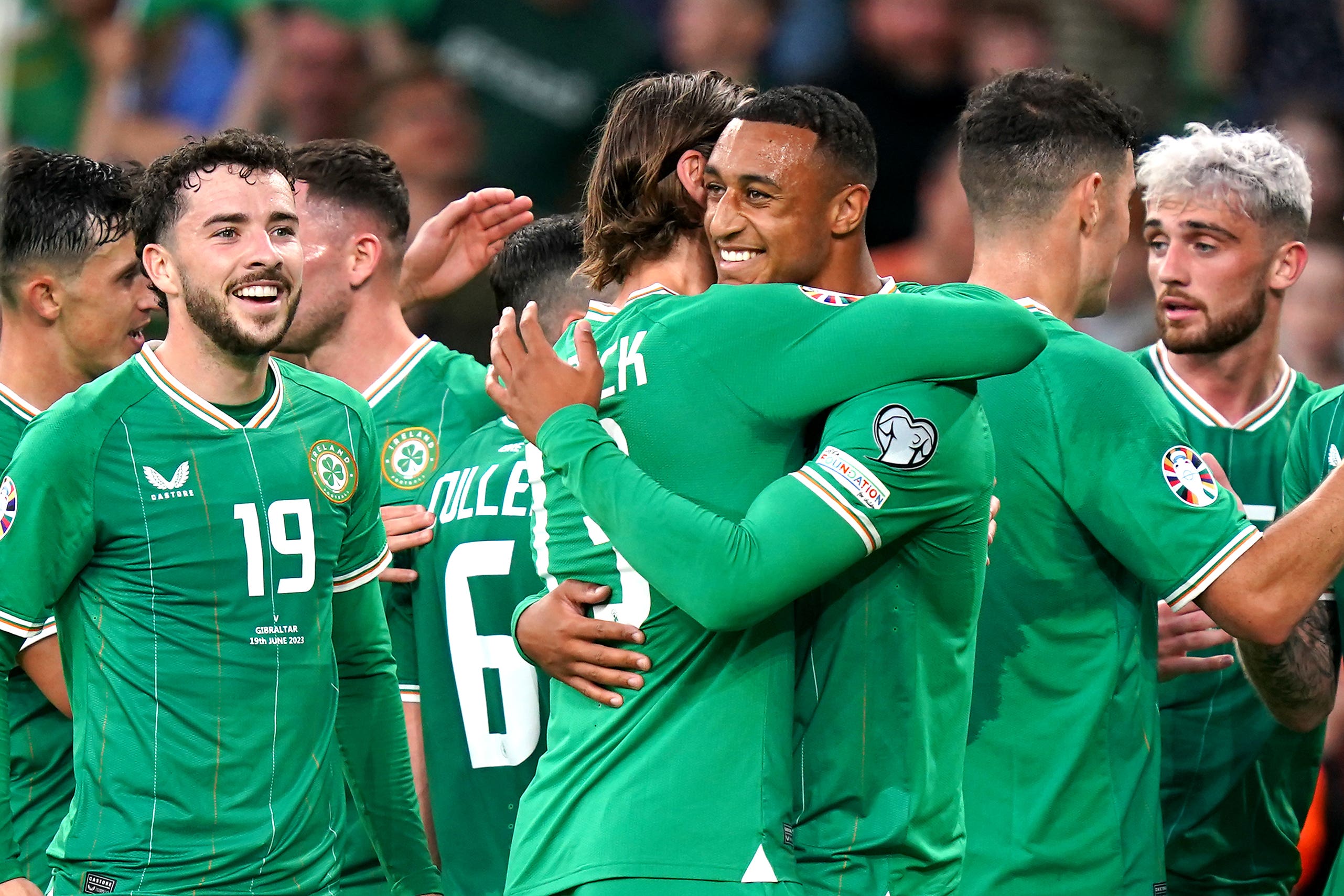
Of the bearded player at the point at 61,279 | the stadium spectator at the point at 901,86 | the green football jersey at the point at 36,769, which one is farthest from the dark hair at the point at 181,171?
the stadium spectator at the point at 901,86

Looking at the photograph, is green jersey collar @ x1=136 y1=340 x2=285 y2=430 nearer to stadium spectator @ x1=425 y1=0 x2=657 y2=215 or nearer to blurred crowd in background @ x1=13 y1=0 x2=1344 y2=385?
blurred crowd in background @ x1=13 y1=0 x2=1344 y2=385

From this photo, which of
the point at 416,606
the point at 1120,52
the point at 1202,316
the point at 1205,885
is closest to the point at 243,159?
the point at 416,606

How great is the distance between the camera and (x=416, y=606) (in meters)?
4.42

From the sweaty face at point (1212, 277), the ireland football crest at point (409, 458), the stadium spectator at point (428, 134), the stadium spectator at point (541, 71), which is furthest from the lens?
the stadium spectator at point (428, 134)

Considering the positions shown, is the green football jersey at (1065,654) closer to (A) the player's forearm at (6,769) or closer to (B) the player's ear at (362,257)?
(A) the player's forearm at (6,769)

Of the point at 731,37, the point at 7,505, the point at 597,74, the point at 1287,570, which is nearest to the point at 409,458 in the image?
the point at 7,505

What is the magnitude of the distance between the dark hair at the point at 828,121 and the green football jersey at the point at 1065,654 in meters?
0.61

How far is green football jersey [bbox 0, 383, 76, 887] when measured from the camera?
382cm

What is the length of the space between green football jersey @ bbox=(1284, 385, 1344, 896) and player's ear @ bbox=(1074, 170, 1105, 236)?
975 mm

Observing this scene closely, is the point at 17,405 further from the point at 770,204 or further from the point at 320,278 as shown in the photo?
the point at 770,204

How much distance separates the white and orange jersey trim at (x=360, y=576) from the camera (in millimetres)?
3660

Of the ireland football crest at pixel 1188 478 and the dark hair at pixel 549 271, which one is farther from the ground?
the dark hair at pixel 549 271

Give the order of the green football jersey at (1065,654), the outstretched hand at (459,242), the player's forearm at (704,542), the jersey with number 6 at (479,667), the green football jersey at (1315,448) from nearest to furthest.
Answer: the player's forearm at (704,542) < the green football jersey at (1065,654) < the green football jersey at (1315,448) < the jersey with number 6 at (479,667) < the outstretched hand at (459,242)

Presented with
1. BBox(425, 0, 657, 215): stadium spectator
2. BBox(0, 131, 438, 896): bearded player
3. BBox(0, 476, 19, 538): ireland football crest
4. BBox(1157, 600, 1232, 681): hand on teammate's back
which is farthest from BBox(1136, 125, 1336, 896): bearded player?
BBox(425, 0, 657, 215): stadium spectator
